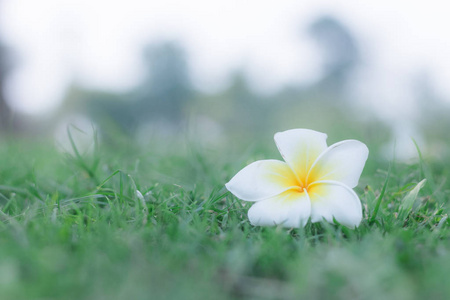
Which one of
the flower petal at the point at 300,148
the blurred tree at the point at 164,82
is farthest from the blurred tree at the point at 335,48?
the flower petal at the point at 300,148

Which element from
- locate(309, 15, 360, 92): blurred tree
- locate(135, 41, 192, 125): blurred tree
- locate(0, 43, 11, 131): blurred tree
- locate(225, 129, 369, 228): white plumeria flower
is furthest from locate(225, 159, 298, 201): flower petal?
locate(309, 15, 360, 92): blurred tree

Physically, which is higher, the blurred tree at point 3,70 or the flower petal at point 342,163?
the flower petal at point 342,163

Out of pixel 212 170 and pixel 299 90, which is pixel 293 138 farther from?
pixel 299 90

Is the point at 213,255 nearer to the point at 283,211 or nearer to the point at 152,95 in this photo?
the point at 283,211

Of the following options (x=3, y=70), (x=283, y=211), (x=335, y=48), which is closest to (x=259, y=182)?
(x=283, y=211)

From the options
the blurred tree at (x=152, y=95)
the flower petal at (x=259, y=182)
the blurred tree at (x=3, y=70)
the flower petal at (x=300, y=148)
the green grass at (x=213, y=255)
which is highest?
the flower petal at (x=300, y=148)

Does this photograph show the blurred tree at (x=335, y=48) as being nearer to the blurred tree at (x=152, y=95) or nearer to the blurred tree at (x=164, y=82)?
the blurred tree at (x=164, y=82)

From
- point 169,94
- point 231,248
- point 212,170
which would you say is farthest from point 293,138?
point 169,94

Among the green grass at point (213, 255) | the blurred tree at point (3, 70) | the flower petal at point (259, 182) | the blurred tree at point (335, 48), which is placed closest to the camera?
the green grass at point (213, 255)

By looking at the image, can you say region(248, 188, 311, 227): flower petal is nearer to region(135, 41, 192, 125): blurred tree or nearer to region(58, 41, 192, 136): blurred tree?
region(58, 41, 192, 136): blurred tree
